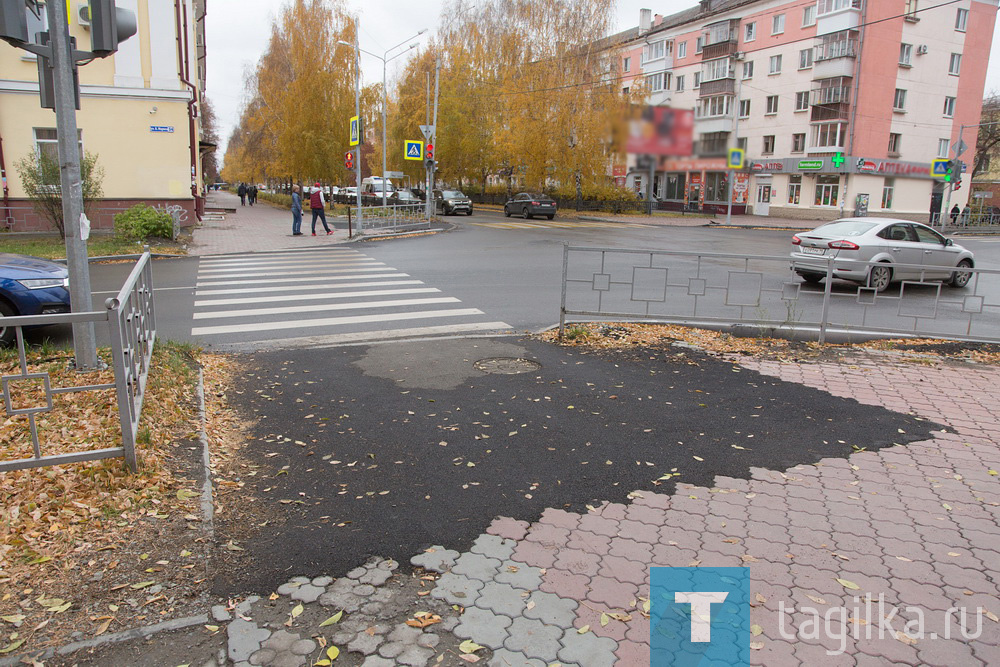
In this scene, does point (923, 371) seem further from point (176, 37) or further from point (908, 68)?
point (176, 37)

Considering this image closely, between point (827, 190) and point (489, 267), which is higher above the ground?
point (827, 190)

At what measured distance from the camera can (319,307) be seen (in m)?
11.1

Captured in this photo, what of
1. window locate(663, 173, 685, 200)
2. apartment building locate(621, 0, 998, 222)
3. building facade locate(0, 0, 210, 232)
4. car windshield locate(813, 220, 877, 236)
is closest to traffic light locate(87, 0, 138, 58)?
apartment building locate(621, 0, 998, 222)

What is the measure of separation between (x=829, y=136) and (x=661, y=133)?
3206 mm

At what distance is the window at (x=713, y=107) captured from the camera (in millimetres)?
1888

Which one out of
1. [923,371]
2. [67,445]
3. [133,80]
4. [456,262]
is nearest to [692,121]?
[67,445]

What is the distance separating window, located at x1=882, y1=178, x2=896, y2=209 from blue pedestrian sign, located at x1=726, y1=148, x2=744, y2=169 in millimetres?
1608

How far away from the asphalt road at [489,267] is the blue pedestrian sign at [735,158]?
7.80 meters

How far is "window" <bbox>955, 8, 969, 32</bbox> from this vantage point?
346 centimetres

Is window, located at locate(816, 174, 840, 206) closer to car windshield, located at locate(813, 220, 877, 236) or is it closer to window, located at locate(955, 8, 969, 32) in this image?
window, located at locate(955, 8, 969, 32)

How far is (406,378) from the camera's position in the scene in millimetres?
6930

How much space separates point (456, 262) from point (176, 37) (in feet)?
46.9

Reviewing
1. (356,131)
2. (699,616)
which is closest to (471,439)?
(699,616)

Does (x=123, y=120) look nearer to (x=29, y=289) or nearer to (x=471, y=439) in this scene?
(x=29, y=289)
